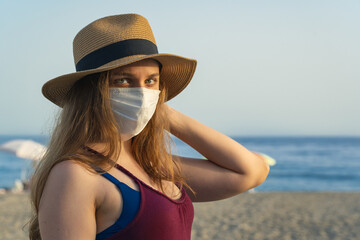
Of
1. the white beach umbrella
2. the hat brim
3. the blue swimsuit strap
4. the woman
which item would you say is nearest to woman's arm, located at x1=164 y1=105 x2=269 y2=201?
the woman

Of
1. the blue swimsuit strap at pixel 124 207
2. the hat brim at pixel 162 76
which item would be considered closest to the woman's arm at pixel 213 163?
the hat brim at pixel 162 76

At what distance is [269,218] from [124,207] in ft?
33.2

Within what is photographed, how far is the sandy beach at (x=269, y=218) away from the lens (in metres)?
9.39

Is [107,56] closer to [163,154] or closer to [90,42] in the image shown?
[90,42]

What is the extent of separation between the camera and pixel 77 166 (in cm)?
144

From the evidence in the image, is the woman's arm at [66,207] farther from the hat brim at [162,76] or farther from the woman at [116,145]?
the hat brim at [162,76]

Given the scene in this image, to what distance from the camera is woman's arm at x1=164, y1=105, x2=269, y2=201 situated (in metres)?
2.05

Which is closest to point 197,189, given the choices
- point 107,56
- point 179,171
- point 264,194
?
point 179,171

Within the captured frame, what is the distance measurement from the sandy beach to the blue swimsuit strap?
783cm

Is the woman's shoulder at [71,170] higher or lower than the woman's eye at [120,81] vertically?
lower

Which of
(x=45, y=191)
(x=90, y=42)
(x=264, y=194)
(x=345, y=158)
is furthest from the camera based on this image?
(x=345, y=158)

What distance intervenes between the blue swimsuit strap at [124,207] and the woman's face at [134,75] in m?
0.36

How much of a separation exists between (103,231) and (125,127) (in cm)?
43

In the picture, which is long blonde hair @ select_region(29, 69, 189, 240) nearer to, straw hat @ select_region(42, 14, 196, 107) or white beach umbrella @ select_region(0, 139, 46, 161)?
straw hat @ select_region(42, 14, 196, 107)
